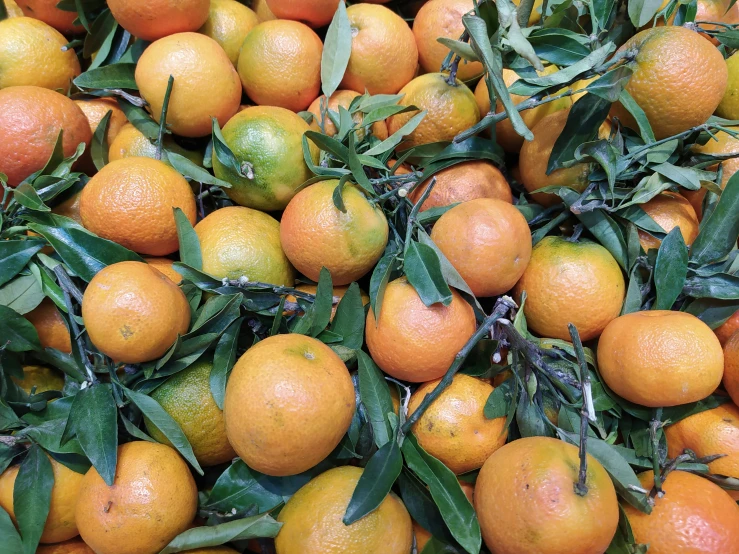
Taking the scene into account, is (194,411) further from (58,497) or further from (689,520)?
(689,520)

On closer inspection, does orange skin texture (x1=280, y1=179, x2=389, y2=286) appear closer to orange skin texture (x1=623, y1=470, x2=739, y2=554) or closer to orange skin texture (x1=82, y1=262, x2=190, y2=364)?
orange skin texture (x1=82, y1=262, x2=190, y2=364)

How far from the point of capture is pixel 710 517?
1.04 m

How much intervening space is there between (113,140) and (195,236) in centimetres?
59

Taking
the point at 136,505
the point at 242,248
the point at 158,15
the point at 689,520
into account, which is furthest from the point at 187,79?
the point at 689,520

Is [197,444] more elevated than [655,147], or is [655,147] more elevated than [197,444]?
[655,147]

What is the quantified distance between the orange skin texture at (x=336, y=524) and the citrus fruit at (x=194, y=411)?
24 centimetres

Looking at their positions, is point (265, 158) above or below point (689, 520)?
above

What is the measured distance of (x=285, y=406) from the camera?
0.96 m

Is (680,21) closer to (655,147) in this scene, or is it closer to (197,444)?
(655,147)

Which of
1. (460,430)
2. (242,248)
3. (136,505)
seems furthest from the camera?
(242,248)

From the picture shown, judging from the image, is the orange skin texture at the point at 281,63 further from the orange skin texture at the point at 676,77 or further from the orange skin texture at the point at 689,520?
the orange skin texture at the point at 689,520

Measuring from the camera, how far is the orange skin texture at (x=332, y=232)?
1.18 m

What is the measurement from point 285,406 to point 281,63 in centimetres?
105

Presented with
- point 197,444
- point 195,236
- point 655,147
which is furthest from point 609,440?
point 195,236
